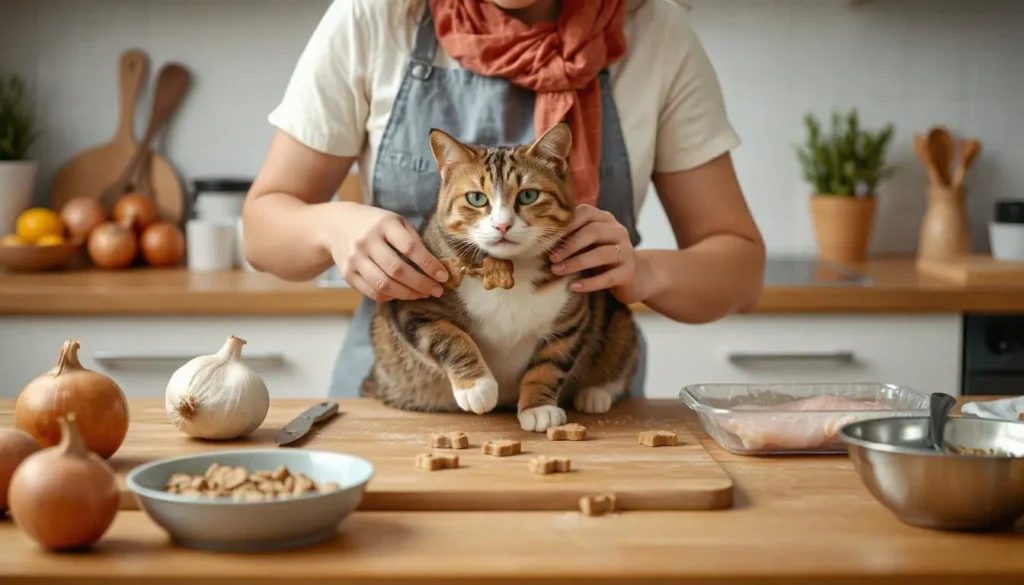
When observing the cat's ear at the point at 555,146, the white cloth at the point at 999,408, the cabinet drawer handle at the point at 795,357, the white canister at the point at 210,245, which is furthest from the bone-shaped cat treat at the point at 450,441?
the white canister at the point at 210,245

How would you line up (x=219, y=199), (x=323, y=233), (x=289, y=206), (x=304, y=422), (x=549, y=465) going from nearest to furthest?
(x=549, y=465) < (x=304, y=422) < (x=323, y=233) < (x=289, y=206) < (x=219, y=199)

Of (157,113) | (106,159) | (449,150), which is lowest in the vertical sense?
(449,150)

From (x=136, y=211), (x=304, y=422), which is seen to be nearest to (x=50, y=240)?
(x=136, y=211)

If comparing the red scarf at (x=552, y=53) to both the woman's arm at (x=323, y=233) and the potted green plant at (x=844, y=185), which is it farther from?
the potted green plant at (x=844, y=185)

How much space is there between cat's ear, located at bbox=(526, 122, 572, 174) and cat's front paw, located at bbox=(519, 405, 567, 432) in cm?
29

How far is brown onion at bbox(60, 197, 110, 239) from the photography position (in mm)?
2842

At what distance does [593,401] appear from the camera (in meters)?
1.53

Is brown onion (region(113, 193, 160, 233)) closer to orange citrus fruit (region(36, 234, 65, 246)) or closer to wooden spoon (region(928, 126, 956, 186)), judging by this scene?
orange citrus fruit (region(36, 234, 65, 246))

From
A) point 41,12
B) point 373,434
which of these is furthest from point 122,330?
point 373,434

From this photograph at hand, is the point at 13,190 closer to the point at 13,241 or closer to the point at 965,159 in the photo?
the point at 13,241

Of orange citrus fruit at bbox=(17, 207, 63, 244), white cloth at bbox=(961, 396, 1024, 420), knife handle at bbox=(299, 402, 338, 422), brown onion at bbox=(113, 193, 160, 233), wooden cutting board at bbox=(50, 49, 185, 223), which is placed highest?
wooden cutting board at bbox=(50, 49, 185, 223)

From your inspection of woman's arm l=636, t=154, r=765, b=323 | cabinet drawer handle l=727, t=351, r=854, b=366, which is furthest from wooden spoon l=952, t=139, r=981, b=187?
woman's arm l=636, t=154, r=765, b=323

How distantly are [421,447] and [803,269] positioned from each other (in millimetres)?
1687

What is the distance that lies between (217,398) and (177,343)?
123cm
